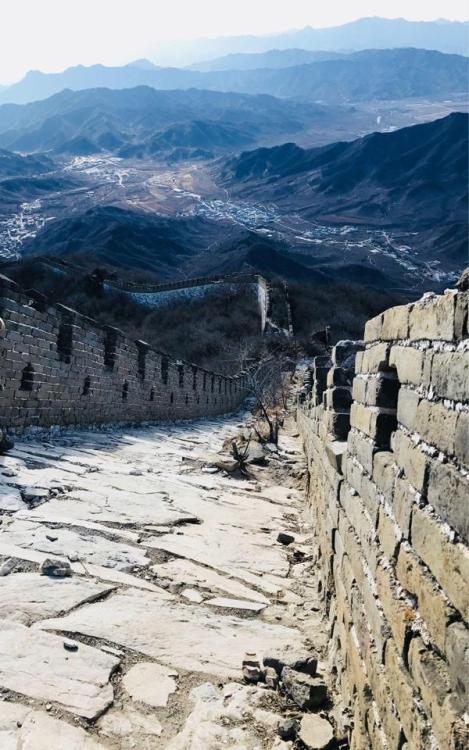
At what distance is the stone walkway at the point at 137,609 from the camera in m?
2.54

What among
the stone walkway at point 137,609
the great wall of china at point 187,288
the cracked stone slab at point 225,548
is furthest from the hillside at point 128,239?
the cracked stone slab at point 225,548

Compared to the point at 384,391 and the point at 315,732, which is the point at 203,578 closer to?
the point at 315,732

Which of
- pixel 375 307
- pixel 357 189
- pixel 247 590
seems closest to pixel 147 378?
pixel 247 590

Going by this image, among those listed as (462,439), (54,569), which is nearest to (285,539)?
(54,569)

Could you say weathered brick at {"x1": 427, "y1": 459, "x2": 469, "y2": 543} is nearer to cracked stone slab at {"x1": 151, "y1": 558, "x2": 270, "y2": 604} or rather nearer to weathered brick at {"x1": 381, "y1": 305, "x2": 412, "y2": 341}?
weathered brick at {"x1": 381, "y1": 305, "x2": 412, "y2": 341}

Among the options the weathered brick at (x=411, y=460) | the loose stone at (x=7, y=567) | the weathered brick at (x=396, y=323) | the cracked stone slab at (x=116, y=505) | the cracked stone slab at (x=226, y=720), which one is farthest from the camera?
the cracked stone slab at (x=116, y=505)

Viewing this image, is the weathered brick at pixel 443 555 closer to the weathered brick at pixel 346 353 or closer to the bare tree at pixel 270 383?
the weathered brick at pixel 346 353

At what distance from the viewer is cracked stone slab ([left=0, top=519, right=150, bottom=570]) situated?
3.94 meters

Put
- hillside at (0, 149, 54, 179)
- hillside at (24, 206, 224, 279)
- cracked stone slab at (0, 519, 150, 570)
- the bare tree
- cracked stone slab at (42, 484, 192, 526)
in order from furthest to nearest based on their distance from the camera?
hillside at (0, 149, 54, 179) → hillside at (24, 206, 224, 279) → the bare tree → cracked stone slab at (42, 484, 192, 526) → cracked stone slab at (0, 519, 150, 570)

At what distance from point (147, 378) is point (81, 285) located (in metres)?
38.0

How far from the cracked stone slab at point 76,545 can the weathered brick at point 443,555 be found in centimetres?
245

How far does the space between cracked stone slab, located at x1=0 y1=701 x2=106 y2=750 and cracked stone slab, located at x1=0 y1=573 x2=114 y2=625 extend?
0.66 metres

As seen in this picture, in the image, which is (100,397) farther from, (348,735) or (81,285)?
(81,285)

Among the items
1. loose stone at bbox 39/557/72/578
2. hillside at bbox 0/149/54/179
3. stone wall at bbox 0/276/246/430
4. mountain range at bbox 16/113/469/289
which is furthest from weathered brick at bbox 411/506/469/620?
hillside at bbox 0/149/54/179
